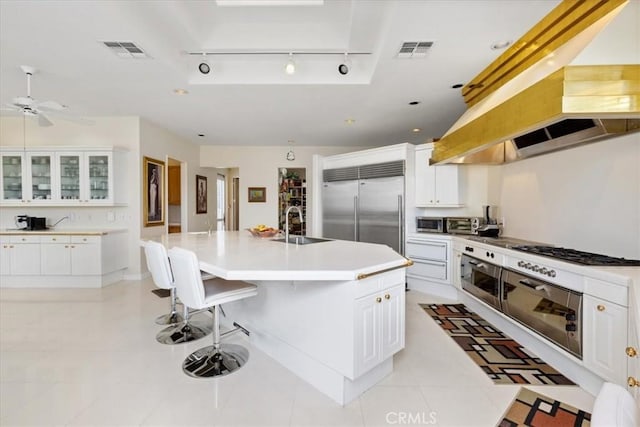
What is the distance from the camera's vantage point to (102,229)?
4.48m

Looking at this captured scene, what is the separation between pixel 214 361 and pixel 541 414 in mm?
2236

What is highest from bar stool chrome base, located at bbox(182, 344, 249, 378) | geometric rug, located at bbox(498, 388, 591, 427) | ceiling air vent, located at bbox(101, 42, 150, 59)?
ceiling air vent, located at bbox(101, 42, 150, 59)

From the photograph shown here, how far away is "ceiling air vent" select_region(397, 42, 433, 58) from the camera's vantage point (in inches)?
93.5

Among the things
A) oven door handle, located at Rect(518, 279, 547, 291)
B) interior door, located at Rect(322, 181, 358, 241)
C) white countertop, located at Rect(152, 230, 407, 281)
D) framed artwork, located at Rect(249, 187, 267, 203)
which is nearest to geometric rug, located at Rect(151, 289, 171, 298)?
white countertop, located at Rect(152, 230, 407, 281)

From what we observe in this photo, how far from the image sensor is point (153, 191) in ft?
16.3

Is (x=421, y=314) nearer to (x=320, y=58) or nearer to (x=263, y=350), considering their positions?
(x=263, y=350)

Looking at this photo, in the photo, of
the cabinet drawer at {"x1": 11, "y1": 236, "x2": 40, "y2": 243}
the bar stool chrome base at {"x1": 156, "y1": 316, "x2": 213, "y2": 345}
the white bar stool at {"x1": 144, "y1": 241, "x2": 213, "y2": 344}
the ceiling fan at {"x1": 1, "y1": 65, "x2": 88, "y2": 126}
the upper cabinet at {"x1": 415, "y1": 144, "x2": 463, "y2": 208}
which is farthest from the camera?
the cabinet drawer at {"x1": 11, "y1": 236, "x2": 40, "y2": 243}

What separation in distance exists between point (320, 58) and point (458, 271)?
3.02 meters

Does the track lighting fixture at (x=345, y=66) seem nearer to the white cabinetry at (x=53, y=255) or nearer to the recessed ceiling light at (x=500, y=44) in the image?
the recessed ceiling light at (x=500, y=44)

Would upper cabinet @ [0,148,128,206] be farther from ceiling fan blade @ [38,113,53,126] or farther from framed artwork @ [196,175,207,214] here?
framed artwork @ [196,175,207,214]

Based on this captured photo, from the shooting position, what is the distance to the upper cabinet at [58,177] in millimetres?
4332

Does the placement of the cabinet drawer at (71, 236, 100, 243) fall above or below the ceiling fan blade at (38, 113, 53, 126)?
below

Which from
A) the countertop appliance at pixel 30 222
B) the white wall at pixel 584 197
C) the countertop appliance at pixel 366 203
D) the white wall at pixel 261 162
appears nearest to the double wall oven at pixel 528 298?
the white wall at pixel 584 197

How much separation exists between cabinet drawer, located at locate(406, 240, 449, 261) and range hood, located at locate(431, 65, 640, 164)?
1.40 metres
